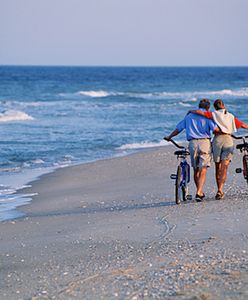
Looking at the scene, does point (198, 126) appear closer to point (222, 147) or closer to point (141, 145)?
point (222, 147)

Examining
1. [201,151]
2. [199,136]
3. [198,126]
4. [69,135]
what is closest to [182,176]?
[201,151]

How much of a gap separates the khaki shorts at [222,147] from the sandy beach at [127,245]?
2.01 ft

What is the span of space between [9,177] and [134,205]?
4895 mm

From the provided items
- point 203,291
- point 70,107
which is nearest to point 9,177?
point 203,291

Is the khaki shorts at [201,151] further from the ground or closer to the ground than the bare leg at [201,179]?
further from the ground

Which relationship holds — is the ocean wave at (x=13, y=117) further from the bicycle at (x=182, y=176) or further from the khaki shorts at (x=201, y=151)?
the khaki shorts at (x=201, y=151)

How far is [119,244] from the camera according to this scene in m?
8.43

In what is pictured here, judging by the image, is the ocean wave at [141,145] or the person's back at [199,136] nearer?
Answer: the person's back at [199,136]

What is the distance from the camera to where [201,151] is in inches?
425

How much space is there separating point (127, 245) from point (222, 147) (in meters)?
3.11

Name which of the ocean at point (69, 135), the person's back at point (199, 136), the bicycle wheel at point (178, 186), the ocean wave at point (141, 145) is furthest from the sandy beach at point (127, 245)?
the ocean wave at point (141, 145)

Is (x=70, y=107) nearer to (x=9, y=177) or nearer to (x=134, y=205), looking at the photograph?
(x=9, y=177)

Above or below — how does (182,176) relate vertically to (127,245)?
above

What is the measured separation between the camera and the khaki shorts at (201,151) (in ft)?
35.4
